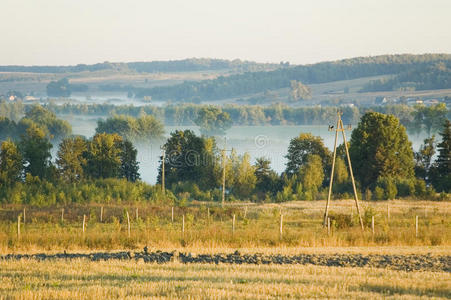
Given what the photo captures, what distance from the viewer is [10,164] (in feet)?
242

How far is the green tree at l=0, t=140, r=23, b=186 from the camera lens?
72856 mm

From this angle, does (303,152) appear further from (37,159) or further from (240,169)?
(37,159)

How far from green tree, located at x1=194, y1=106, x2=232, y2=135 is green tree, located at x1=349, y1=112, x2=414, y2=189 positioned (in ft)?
292

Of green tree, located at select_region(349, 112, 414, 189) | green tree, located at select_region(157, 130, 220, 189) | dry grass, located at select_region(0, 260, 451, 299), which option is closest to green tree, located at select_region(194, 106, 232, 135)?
green tree, located at select_region(157, 130, 220, 189)

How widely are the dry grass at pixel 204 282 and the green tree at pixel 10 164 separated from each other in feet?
180

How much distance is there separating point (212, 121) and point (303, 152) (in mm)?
82250

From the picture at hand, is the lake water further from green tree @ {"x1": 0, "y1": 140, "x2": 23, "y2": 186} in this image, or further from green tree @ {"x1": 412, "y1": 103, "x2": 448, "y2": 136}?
green tree @ {"x1": 0, "y1": 140, "x2": 23, "y2": 186}

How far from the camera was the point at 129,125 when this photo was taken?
442 ft

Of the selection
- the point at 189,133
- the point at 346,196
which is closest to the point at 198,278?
the point at 346,196

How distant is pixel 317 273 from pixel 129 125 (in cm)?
11719

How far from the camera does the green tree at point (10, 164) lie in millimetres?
72856

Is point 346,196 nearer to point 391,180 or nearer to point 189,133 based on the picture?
point 391,180

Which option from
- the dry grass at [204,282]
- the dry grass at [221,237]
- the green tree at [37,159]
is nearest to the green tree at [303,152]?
the green tree at [37,159]

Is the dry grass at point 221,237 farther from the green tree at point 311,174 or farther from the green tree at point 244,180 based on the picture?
the green tree at point 244,180
